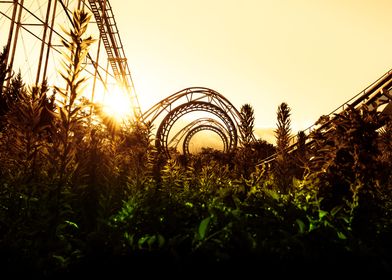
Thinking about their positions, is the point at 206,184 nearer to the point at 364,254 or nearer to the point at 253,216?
the point at 253,216

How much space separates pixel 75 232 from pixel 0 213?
2.82 ft

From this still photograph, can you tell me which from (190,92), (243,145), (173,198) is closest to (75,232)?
(173,198)

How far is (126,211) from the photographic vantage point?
Answer: 10.8 feet

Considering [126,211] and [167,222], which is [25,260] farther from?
[167,222]

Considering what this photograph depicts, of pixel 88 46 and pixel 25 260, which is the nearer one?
pixel 25 260

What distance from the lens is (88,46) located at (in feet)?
10.4

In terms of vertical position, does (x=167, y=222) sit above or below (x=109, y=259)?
above

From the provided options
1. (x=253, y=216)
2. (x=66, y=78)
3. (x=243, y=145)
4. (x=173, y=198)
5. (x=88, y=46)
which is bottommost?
(x=253, y=216)

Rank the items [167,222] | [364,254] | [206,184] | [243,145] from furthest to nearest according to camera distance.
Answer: [243,145]
[206,184]
[167,222]
[364,254]

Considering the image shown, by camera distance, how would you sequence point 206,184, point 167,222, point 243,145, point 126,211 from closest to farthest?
point 126,211, point 167,222, point 206,184, point 243,145

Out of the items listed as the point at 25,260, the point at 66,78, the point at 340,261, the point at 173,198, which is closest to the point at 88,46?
the point at 66,78

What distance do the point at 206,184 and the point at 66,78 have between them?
3.69 meters

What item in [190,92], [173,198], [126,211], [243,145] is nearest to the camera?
[126,211]

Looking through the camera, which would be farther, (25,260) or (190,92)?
(190,92)
